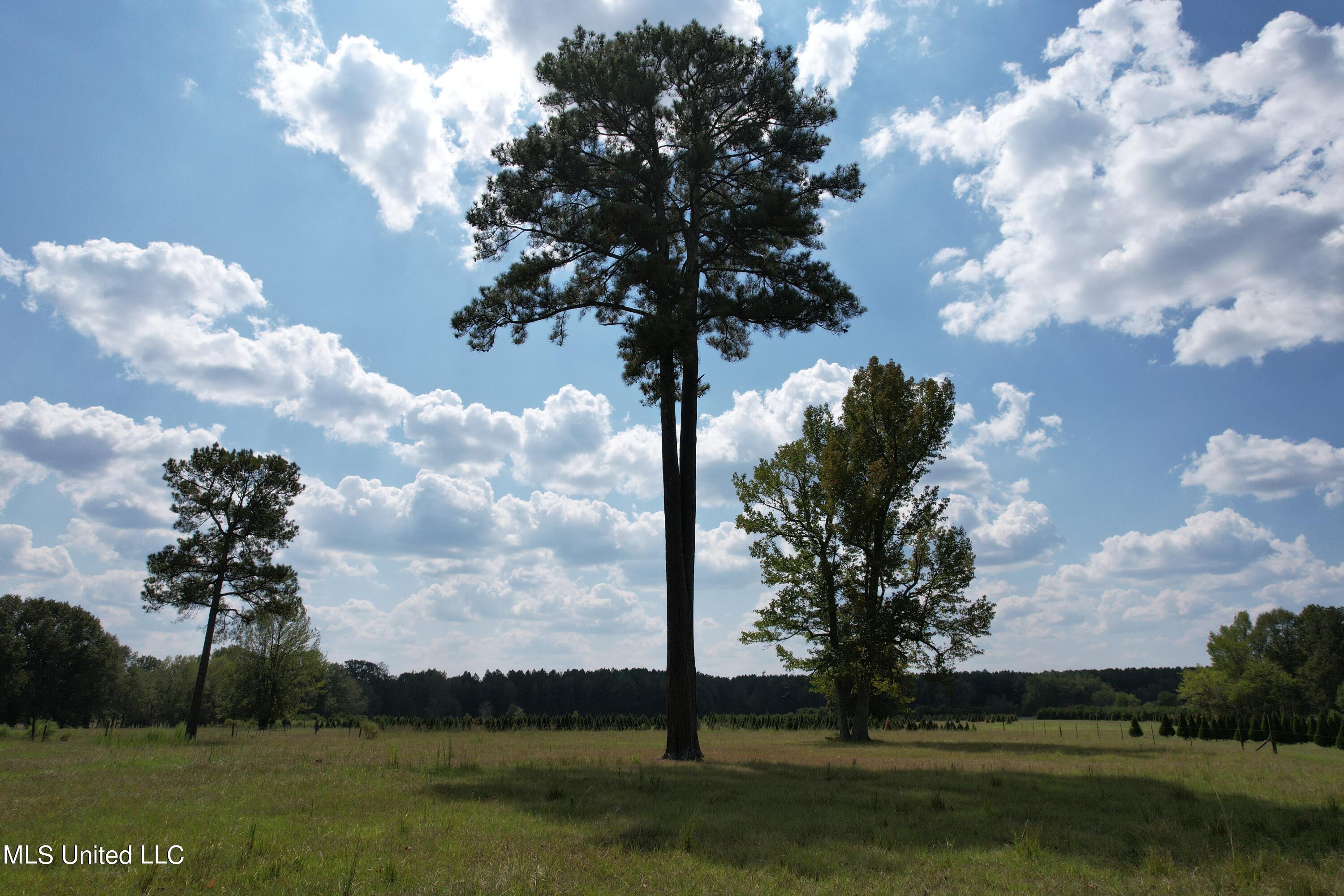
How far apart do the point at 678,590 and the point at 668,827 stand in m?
7.26

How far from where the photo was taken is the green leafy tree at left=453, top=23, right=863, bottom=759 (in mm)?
14867

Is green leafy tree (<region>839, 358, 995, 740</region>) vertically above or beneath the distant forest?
above

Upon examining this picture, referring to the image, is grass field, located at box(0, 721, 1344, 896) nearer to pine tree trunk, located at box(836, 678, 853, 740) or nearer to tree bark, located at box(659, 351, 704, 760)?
tree bark, located at box(659, 351, 704, 760)

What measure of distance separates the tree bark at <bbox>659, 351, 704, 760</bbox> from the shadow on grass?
2.25 meters

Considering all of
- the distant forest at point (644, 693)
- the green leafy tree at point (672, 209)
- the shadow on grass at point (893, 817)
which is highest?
the green leafy tree at point (672, 209)

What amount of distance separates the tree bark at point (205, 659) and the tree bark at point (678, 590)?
2340 cm

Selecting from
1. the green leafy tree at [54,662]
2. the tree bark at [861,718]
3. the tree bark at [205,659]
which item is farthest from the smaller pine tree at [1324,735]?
the green leafy tree at [54,662]

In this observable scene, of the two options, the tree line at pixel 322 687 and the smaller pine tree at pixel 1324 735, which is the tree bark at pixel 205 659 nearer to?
the tree line at pixel 322 687

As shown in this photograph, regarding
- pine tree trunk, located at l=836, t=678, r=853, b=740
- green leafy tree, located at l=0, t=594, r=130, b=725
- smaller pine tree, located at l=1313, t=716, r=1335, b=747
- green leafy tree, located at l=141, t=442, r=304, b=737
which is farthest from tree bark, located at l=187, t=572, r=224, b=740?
smaller pine tree, located at l=1313, t=716, r=1335, b=747

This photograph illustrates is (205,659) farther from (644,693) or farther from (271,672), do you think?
(644,693)

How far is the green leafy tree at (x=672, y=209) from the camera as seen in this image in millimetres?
14867

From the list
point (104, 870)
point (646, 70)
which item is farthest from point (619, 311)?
point (104, 870)

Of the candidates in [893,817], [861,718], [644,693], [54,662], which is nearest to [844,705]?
[861,718]

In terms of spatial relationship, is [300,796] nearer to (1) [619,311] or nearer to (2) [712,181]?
(1) [619,311]
